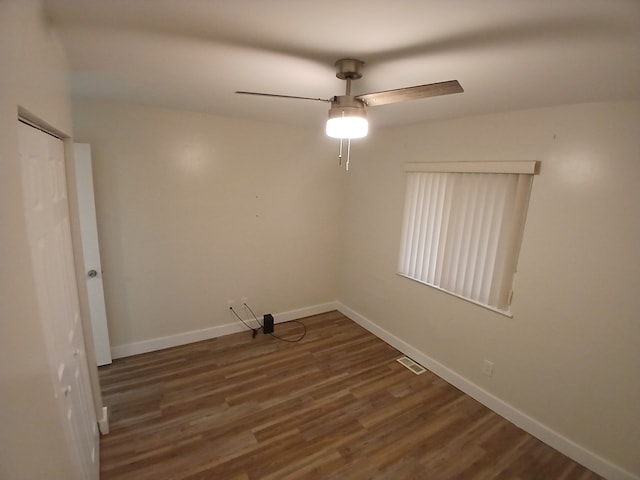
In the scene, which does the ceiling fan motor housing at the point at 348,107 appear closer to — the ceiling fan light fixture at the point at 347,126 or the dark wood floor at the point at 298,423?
the ceiling fan light fixture at the point at 347,126

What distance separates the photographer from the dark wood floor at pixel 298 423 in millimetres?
1928

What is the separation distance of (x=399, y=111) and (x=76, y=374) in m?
2.86

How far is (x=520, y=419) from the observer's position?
2.32 meters

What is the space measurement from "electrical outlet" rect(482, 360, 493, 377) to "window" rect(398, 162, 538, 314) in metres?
0.50

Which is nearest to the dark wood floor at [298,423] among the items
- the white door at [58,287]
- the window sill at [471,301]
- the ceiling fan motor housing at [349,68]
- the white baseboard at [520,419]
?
the white baseboard at [520,419]

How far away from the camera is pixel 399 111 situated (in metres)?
2.50

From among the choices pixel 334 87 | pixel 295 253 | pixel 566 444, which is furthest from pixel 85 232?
pixel 566 444

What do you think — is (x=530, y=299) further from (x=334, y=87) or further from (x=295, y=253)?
(x=295, y=253)

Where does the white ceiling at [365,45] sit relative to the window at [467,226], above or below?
above

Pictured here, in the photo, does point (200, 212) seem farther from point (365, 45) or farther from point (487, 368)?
point (487, 368)

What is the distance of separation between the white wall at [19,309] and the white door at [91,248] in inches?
65.9

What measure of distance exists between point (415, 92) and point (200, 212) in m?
2.50

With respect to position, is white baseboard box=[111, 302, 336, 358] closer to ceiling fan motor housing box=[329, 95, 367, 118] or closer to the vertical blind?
the vertical blind

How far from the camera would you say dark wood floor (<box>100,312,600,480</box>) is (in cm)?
193
